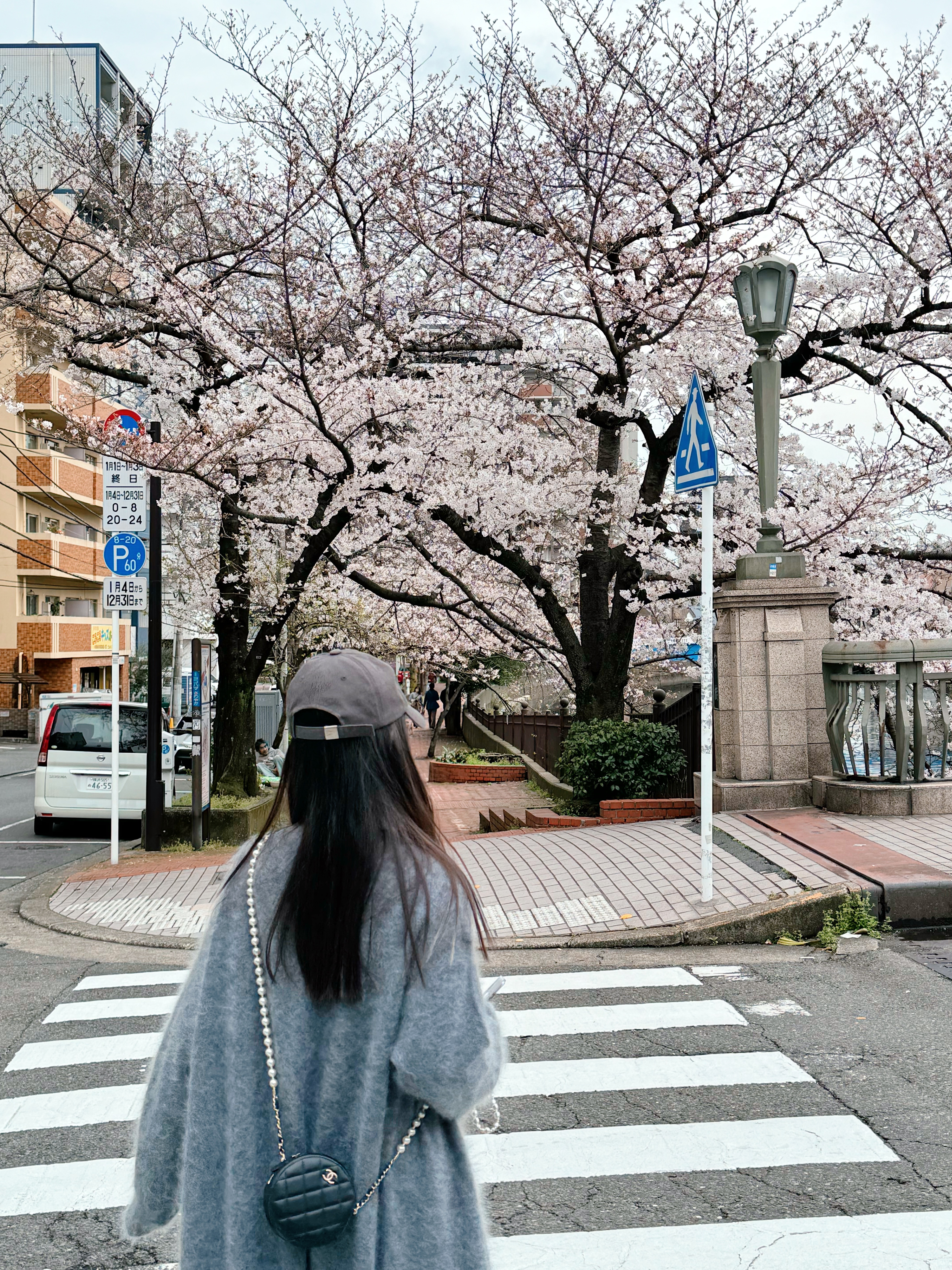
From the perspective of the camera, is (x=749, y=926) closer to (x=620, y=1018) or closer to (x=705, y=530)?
(x=620, y=1018)

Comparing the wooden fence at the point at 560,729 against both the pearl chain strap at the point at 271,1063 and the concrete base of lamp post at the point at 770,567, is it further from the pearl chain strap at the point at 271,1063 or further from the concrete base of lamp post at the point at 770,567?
the pearl chain strap at the point at 271,1063

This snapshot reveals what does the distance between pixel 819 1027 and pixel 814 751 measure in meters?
5.64

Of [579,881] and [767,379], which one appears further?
[767,379]

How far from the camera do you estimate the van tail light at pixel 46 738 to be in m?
15.8

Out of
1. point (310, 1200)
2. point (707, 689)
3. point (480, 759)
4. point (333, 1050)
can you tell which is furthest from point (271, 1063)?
point (480, 759)

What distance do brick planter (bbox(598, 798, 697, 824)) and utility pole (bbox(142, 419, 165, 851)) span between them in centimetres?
491

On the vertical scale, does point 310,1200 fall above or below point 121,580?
below

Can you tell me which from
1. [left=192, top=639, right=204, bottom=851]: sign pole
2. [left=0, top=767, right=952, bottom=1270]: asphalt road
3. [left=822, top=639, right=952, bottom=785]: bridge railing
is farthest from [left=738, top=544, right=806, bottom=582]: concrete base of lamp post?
[left=192, top=639, right=204, bottom=851]: sign pole

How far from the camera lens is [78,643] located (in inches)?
1832

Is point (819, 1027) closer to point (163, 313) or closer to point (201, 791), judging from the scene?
point (201, 791)

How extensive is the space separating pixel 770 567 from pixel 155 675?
6656mm

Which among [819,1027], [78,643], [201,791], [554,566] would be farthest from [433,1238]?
[78,643]

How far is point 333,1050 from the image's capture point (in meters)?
1.84

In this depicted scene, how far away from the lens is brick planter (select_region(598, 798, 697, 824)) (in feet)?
39.7
